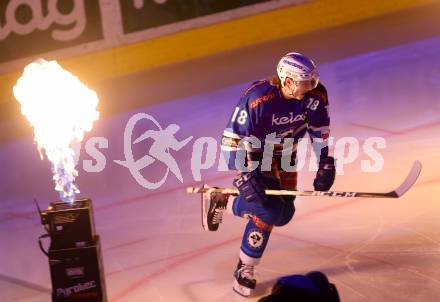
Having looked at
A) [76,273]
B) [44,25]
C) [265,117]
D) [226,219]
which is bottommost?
[226,219]

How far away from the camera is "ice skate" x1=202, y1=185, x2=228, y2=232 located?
208 inches

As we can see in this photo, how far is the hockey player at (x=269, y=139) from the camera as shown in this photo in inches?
184

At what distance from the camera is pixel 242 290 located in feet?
16.1

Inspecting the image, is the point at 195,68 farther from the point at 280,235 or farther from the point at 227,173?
the point at 280,235

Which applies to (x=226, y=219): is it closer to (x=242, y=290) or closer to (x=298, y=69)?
(x=242, y=290)

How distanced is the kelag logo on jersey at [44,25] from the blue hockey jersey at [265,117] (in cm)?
499

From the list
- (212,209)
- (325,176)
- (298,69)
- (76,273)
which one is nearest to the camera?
(76,273)

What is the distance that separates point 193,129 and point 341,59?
2.56 meters

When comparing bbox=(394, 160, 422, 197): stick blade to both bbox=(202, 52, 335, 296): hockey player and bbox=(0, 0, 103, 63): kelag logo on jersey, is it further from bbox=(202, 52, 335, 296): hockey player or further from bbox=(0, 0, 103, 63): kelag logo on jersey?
bbox=(0, 0, 103, 63): kelag logo on jersey

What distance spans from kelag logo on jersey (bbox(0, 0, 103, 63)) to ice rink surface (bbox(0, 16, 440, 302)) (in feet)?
4.51

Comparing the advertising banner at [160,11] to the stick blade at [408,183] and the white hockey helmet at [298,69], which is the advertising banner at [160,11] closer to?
the white hockey helmet at [298,69]

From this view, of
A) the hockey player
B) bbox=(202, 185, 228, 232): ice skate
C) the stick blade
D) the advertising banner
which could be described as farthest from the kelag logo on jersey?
the stick blade

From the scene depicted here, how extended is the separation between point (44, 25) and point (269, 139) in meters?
5.13

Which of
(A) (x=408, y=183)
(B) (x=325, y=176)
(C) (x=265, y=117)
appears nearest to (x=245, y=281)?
(B) (x=325, y=176)
